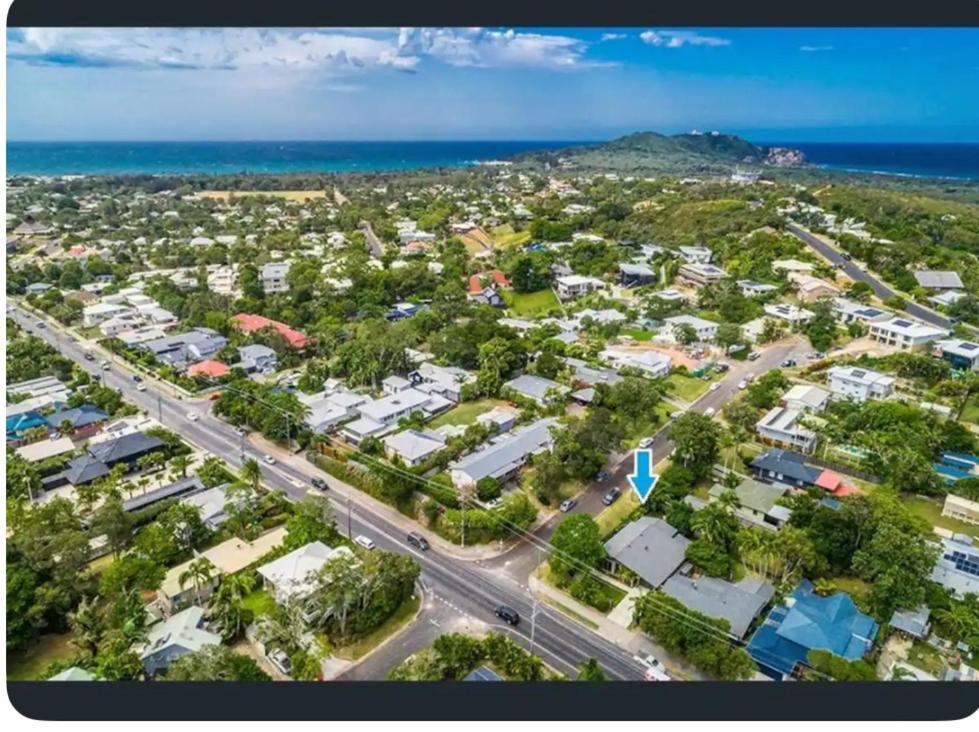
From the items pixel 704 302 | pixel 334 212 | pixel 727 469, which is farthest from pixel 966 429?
pixel 334 212

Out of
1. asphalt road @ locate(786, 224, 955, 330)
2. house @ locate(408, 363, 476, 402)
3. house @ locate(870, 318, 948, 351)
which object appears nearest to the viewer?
house @ locate(408, 363, 476, 402)

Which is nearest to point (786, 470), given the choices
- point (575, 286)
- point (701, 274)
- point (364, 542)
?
point (364, 542)

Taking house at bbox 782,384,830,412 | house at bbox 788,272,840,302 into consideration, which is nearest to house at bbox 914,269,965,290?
house at bbox 788,272,840,302

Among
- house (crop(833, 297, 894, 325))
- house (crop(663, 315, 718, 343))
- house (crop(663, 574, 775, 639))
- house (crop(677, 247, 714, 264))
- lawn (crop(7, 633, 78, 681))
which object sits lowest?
lawn (crop(7, 633, 78, 681))

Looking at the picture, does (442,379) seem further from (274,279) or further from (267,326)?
(274,279)

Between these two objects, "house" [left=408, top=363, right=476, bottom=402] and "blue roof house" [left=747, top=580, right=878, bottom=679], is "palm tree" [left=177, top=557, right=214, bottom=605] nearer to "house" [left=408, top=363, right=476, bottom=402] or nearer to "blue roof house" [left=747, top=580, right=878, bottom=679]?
"blue roof house" [left=747, top=580, right=878, bottom=679]

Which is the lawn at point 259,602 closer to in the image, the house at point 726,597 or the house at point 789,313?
the house at point 726,597
